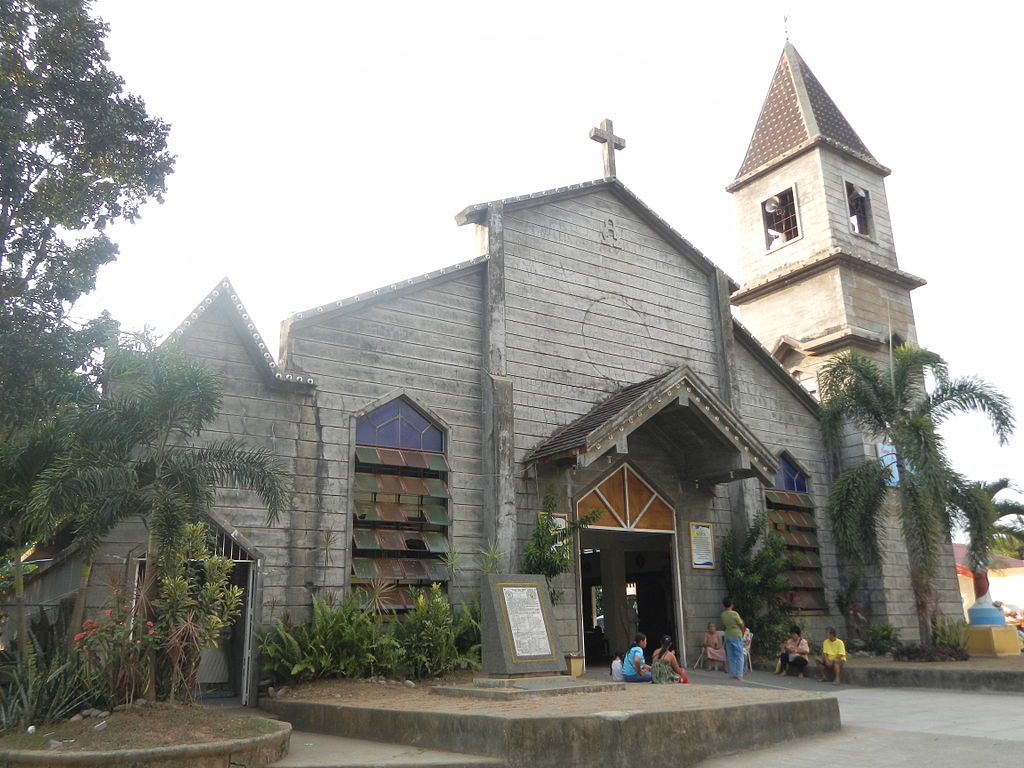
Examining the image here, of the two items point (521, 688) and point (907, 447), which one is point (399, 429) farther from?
point (907, 447)

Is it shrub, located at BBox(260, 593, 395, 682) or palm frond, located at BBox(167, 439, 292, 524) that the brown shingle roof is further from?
palm frond, located at BBox(167, 439, 292, 524)

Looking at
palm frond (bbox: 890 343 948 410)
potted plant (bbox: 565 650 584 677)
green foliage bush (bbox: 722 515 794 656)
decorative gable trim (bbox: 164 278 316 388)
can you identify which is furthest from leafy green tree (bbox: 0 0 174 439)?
palm frond (bbox: 890 343 948 410)

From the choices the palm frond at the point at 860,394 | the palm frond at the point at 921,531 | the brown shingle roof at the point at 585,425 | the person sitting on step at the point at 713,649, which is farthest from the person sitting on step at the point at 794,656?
the brown shingle roof at the point at 585,425

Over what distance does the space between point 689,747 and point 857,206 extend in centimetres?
2160

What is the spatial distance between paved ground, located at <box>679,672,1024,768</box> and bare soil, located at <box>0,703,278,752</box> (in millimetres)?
4578

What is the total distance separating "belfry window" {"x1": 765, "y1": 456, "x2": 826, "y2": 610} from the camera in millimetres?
19344

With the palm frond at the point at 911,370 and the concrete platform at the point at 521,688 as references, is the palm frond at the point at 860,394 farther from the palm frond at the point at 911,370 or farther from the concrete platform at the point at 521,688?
the concrete platform at the point at 521,688

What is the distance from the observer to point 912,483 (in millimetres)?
17531

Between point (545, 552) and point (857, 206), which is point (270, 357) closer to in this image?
point (545, 552)

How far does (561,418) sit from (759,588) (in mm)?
5271

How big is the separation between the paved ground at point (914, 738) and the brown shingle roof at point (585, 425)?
5.78m

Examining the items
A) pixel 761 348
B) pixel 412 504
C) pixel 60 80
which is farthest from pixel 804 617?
pixel 60 80

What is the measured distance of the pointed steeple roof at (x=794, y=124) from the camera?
25922mm

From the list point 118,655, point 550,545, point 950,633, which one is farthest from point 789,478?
point 118,655
